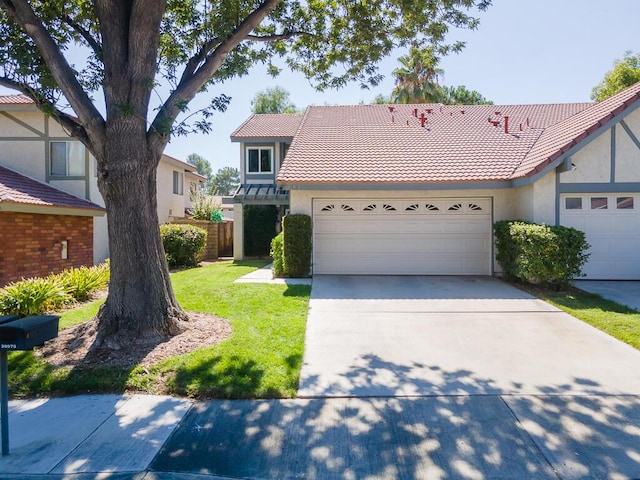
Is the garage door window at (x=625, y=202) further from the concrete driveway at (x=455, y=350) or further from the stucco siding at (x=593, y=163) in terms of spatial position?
the concrete driveway at (x=455, y=350)

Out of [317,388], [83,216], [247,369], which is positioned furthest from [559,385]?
[83,216]

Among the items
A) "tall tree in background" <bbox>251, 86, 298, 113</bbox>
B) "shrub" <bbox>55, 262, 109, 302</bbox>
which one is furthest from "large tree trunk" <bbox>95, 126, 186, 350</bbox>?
"tall tree in background" <bbox>251, 86, 298, 113</bbox>

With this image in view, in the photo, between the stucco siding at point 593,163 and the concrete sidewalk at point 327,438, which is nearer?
the concrete sidewalk at point 327,438

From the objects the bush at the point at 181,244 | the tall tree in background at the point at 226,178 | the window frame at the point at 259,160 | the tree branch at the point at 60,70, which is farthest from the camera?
the tall tree in background at the point at 226,178

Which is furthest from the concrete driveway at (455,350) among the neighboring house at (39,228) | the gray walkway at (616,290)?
the neighboring house at (39,228)

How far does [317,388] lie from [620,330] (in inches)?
203

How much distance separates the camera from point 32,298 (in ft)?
25.3

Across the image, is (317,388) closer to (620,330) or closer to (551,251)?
(620,330)

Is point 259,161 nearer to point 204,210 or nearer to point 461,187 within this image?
point 204,210

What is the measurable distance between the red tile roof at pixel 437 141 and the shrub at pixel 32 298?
593 centimetres

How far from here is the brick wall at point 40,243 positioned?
10.7 metres

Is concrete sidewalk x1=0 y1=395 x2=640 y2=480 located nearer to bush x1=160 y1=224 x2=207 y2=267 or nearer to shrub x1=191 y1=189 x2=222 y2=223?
bush x1=160 y1=224 x2=207 y2=267

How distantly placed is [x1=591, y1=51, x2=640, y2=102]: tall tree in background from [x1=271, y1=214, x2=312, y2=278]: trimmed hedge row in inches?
758

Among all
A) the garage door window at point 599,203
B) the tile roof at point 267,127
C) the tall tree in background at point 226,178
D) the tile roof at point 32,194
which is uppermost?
the tall tree in background at point 226,178
